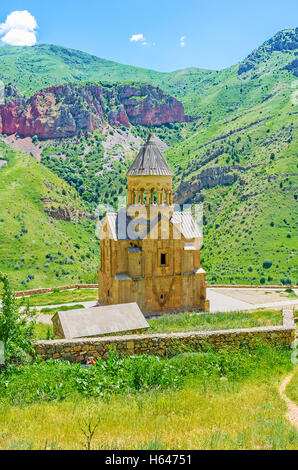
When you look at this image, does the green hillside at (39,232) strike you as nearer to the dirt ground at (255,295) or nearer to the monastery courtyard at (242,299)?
the dirt ground at (255,295)

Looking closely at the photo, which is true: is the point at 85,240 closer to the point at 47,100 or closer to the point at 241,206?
the point at 241,206

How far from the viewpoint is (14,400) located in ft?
24.6

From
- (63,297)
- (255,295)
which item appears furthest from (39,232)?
(255,295)

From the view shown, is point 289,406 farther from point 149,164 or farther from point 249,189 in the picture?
point 249,189

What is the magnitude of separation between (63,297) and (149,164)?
13572 millimetres

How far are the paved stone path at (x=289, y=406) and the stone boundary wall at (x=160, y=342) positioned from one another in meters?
1.79

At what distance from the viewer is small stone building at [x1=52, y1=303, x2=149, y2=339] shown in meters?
15.1

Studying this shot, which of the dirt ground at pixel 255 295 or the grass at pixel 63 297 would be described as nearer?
the dirt ground at pixel 255 295

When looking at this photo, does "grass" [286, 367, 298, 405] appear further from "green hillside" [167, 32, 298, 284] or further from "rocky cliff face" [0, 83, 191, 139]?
"rocky cliff face" [0, 83, 191, 139]

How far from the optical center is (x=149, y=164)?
2491 cm

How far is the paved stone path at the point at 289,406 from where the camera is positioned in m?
6.80

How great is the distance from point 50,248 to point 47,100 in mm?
89073

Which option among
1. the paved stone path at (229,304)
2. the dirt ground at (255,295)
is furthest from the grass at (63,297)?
the dirt ground at (255,295)
